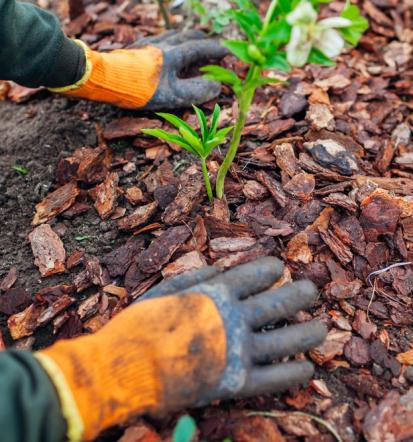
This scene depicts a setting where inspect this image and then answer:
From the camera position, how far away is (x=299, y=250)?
183 cm

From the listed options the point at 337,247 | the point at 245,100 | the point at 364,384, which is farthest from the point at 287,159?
the point at 364,384

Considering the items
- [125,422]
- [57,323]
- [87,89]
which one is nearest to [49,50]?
[87,89]

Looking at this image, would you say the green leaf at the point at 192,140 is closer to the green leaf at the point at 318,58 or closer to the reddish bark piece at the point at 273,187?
the reddish bark piece at the point at 273,187

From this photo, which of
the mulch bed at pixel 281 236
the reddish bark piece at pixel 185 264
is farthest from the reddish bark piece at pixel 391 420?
the reddish bark piece at pixel 185 264

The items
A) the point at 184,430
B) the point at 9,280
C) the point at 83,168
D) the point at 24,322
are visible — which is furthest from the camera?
the point at 83,168

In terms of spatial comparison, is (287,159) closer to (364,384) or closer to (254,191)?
(254,191)

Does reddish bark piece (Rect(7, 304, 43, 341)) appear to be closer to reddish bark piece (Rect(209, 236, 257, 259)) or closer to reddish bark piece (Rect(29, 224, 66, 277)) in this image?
reddish bark piece (Rect(29, 224, 66, 277))

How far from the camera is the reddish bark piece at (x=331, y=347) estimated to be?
1.61 metres

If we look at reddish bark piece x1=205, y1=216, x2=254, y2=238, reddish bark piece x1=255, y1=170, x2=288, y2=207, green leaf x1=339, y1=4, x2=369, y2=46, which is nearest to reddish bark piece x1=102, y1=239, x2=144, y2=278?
reddish bark piece x1=205, y1=216, x2=254, y2=238

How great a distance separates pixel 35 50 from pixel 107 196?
66 cm

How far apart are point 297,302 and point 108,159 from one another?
116 centimetres

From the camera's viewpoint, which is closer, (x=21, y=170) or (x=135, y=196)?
(x=135, y=196)

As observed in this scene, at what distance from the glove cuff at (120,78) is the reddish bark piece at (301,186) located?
797mm

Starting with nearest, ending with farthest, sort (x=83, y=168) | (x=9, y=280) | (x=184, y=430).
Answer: (x=184, y=430), (x=9, y=280), (x=83, y=168)
